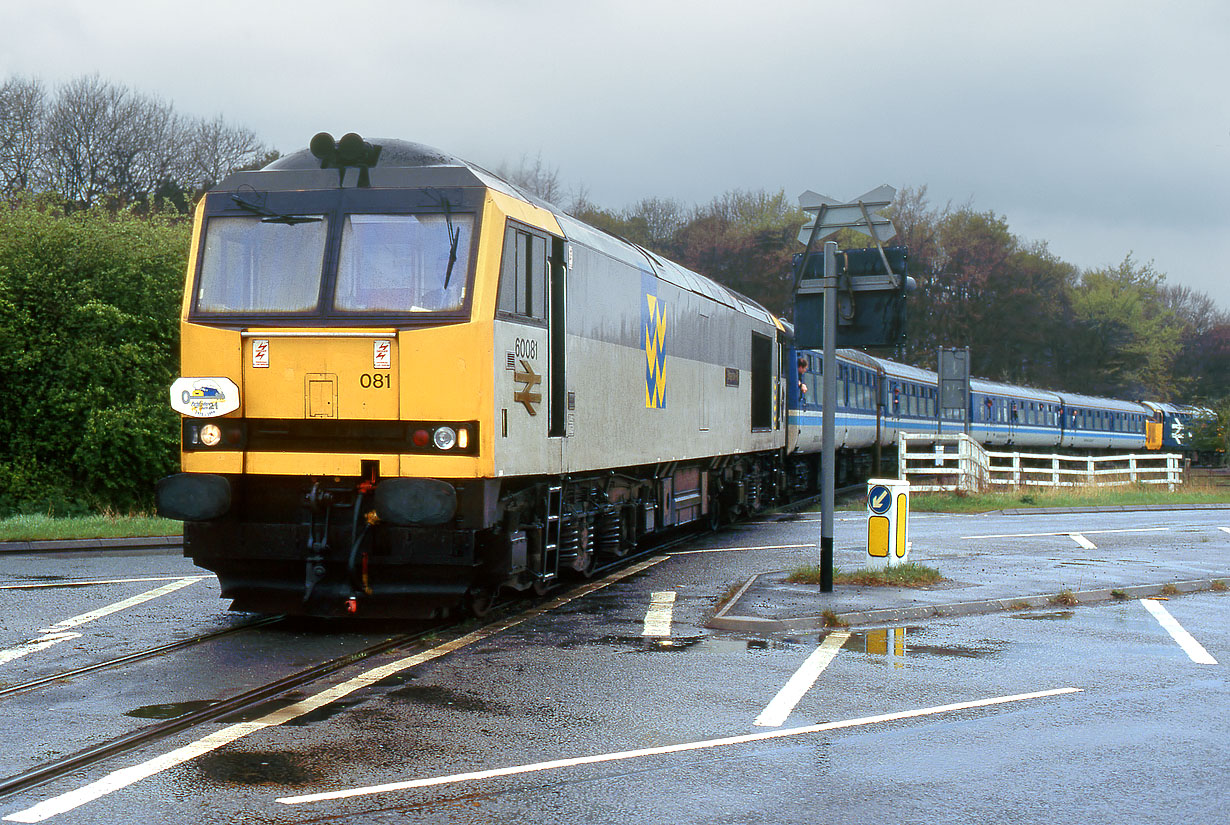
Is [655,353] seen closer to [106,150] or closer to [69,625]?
[69,625]

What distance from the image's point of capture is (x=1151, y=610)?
11.6m

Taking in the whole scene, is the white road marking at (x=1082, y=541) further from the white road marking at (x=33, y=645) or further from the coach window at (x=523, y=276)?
the white road marking at (x=33, y=645)

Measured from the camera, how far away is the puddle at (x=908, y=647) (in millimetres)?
9117

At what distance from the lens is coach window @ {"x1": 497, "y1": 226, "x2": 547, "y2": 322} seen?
32.3 ft

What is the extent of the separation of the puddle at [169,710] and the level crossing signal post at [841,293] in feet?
20.1

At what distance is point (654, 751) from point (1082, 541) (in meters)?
13.2

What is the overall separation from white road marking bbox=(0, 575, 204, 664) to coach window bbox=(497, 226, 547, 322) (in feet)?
13.3

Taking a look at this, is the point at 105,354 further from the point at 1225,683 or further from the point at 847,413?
the point at 1225,683

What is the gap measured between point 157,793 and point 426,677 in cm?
267

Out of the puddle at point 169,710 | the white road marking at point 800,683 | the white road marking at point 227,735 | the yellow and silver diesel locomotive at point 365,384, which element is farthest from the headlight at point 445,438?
the white road marking at point 800,683

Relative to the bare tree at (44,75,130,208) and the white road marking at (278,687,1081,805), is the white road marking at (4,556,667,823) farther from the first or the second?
the bare tree at (44,75,130,208)

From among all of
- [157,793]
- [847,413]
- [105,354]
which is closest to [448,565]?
[157,793]

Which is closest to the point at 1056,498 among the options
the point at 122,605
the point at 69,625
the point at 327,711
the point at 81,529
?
the point at 81,529

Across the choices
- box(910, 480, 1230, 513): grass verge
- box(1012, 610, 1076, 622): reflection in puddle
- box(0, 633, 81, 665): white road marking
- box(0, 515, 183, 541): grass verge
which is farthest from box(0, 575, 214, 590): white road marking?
box(910, 480, 1230, 513): grass verge
